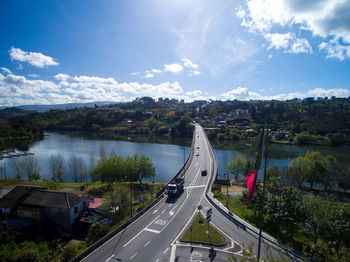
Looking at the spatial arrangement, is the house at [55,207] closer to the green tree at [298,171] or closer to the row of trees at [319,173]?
the green tree at [298,171]

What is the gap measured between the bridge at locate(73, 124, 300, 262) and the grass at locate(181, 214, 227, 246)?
651 mm

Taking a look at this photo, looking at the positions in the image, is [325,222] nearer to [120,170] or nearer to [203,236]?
[203,236]

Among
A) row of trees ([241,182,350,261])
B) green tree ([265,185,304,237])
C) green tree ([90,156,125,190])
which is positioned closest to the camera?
row of trees ([241,182,350,261])

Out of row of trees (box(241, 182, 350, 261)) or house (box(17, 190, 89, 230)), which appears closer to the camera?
row of trees (box(241, 182, 350, 261))

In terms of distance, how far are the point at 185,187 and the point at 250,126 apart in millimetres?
112170

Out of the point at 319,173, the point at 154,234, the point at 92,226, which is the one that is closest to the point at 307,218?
the point at 154,234

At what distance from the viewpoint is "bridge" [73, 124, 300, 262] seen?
16203 mm

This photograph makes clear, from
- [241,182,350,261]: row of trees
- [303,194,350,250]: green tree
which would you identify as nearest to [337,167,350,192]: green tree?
[241,182,350,261]: row of trees

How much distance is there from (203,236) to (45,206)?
20.4m

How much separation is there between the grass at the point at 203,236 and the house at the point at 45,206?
15659 mm

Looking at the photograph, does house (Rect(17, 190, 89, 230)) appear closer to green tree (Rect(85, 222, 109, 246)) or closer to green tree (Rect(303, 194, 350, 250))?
green tree (Rect(85, 222, 109, 246))

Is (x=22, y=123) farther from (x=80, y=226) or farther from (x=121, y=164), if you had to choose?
(x=80, y=226)

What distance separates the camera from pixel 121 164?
41188 millimetres

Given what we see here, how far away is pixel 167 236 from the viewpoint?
748 inches
